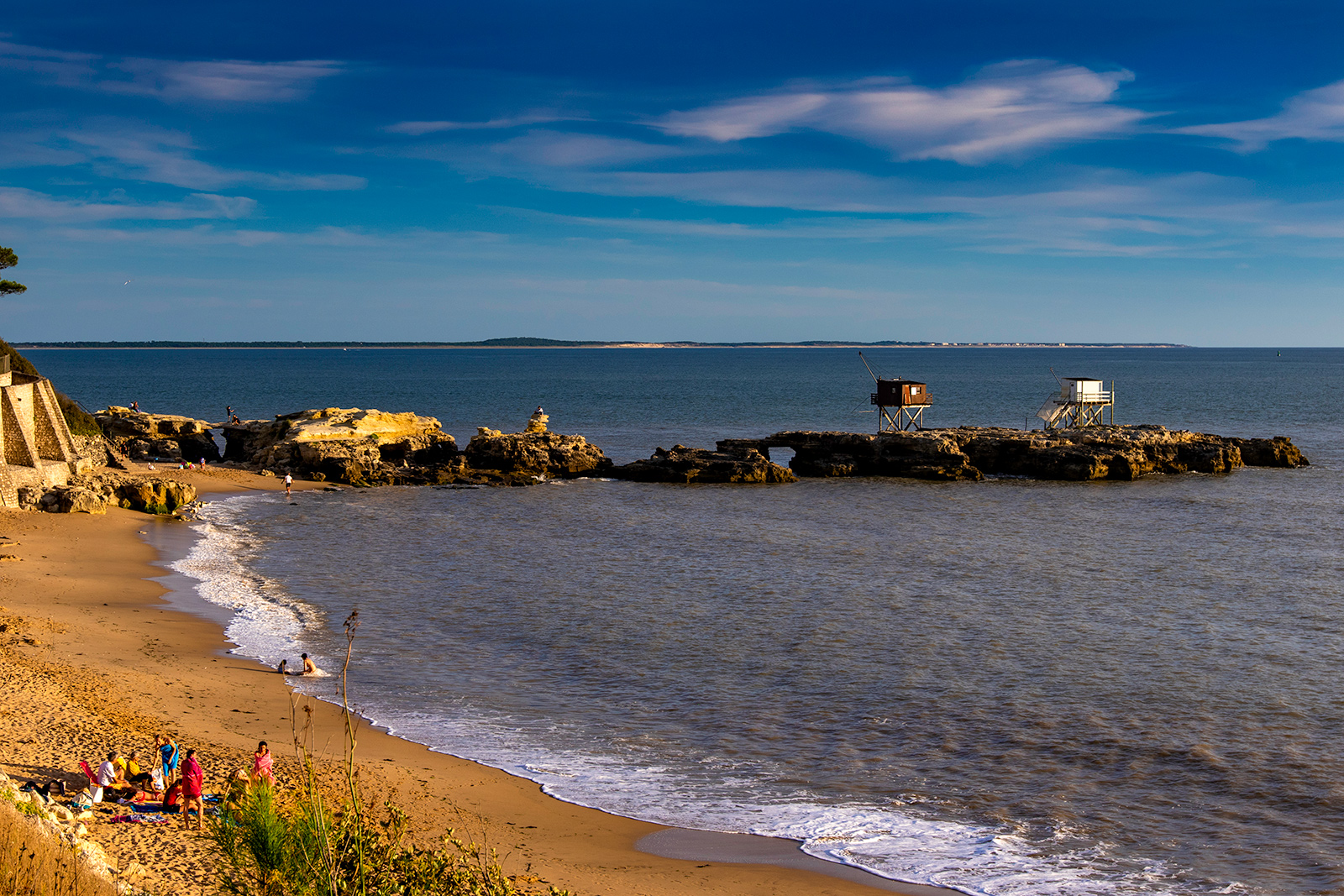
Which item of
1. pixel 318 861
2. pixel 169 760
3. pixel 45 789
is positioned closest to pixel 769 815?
pixel 318 861

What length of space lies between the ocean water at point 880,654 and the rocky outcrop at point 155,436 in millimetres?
12302

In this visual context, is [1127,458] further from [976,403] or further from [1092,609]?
[976,403]

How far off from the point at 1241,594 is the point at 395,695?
22.1 meters

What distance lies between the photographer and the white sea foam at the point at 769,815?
11656 millimetres

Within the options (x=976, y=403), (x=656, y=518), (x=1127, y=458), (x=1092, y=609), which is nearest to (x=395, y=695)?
(x=1092, y=609)

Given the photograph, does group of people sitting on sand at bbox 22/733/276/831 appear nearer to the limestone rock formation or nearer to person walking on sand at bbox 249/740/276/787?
person walking on sand at bbox 249/740/276/787

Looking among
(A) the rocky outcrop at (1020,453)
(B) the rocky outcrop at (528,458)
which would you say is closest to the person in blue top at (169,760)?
(B) the rocky outcrop at (528,458)

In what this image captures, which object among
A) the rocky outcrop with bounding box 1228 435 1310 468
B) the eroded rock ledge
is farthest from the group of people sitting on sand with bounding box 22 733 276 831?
the rocky outcrop with bounding box 1228 435 1310 468

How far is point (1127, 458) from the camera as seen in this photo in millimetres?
50344

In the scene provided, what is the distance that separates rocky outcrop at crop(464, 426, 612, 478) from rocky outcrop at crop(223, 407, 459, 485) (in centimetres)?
157

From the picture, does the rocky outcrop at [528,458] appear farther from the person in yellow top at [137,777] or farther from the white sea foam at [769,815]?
the person in yellow top at [137,777]

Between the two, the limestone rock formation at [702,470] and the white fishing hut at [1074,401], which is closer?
the limestone rock formation at [702,470]

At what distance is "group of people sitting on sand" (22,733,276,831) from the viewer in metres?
11.9

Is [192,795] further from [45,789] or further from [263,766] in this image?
[45,789]
